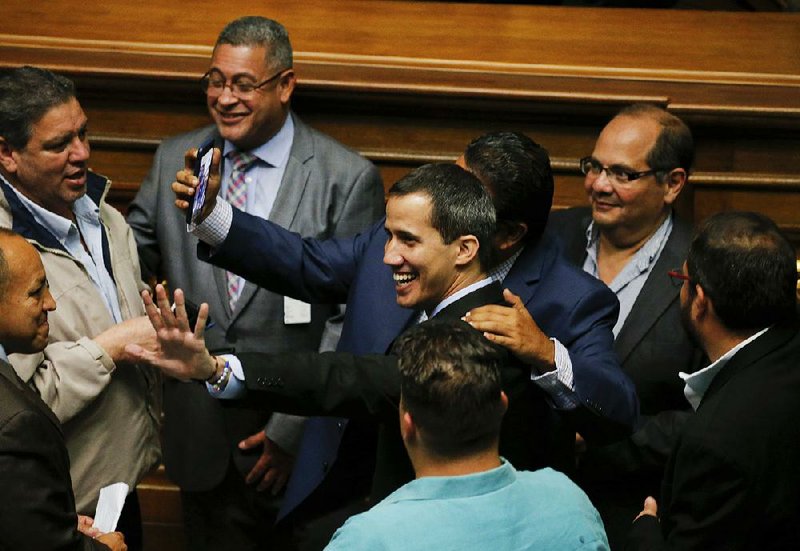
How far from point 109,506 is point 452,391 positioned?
1.01 meters

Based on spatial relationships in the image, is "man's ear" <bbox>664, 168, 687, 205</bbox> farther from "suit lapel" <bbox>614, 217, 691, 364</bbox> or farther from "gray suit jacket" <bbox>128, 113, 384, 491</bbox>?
"gray suit jacket" <bbox>128, 113, 384, 491</bbox>

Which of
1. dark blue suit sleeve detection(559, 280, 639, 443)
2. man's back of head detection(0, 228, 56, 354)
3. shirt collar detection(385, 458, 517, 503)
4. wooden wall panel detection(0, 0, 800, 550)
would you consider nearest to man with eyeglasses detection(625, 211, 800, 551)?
dark blue suit sleeve detection(559, 280, 639, 443)

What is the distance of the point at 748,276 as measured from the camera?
2506mm

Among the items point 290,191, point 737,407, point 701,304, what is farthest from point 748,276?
point 290,191

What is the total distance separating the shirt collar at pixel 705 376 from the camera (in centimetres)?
249

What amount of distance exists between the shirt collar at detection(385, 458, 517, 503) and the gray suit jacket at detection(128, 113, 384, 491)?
156 centimetres

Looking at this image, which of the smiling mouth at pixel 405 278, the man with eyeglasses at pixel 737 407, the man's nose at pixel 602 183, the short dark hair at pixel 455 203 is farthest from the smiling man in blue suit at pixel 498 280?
the man's nose at pixel 602 183

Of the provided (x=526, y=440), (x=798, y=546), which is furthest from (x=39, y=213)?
(x=798, y=546)

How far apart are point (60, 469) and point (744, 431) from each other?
1125mm

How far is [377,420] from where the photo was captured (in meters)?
2.67

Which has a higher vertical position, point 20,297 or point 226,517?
point 20,297

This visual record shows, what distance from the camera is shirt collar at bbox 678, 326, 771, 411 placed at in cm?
249

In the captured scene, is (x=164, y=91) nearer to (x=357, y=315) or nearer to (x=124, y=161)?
(x=124, y=161)

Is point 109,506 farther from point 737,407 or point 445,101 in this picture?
point 445,101
